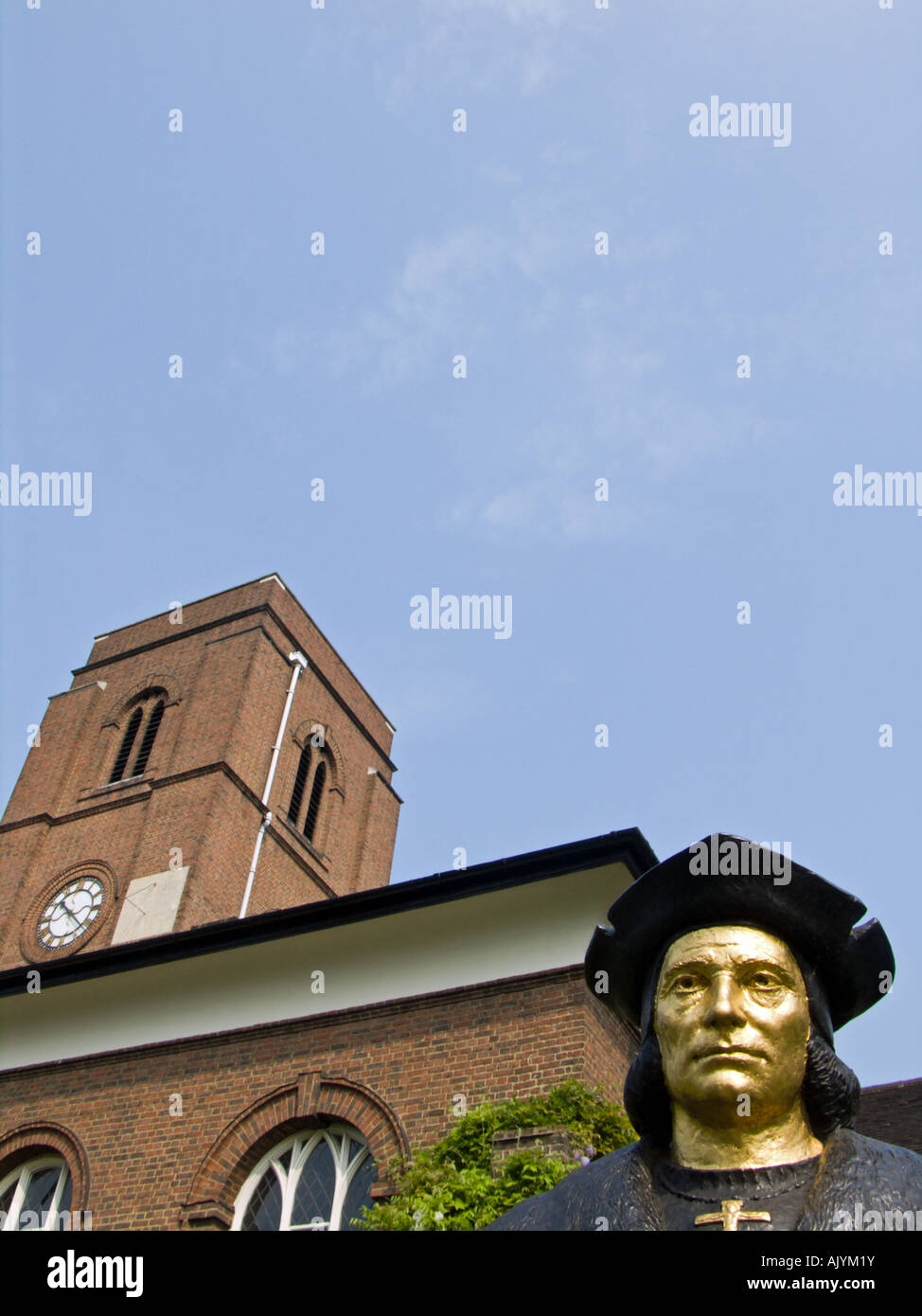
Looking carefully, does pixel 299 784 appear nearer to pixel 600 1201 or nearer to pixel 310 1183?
pixel 310 1183

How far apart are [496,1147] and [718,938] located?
8.53 m

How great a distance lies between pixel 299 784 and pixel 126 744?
409 cm

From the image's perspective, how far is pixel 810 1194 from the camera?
230 centimetres

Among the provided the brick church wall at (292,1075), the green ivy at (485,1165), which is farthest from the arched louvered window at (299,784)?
the green ivy at (485,1165)

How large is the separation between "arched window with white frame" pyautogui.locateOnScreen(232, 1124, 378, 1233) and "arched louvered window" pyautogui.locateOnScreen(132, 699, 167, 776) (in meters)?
14.8

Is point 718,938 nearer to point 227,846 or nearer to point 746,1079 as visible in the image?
Answer: point 746,1079

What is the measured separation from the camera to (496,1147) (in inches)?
→ 404

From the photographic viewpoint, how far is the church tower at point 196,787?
23.2 meters

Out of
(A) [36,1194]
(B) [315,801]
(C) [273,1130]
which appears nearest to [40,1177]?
(A) [36,1194]

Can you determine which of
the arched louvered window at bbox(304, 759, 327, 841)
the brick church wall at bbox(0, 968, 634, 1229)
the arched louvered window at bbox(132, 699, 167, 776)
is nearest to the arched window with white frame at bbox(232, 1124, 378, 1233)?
Result: the brick church wall at bbox(0, 968, 634, 1229)

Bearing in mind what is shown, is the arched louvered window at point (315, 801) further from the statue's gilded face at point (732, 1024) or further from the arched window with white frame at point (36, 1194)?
the statue's gilded face at point (732, 1024)

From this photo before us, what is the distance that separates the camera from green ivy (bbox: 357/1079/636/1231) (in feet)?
30.9

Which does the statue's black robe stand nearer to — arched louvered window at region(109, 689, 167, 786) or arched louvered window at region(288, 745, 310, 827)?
arched louvered window at region(109, 689, 167, 786)
